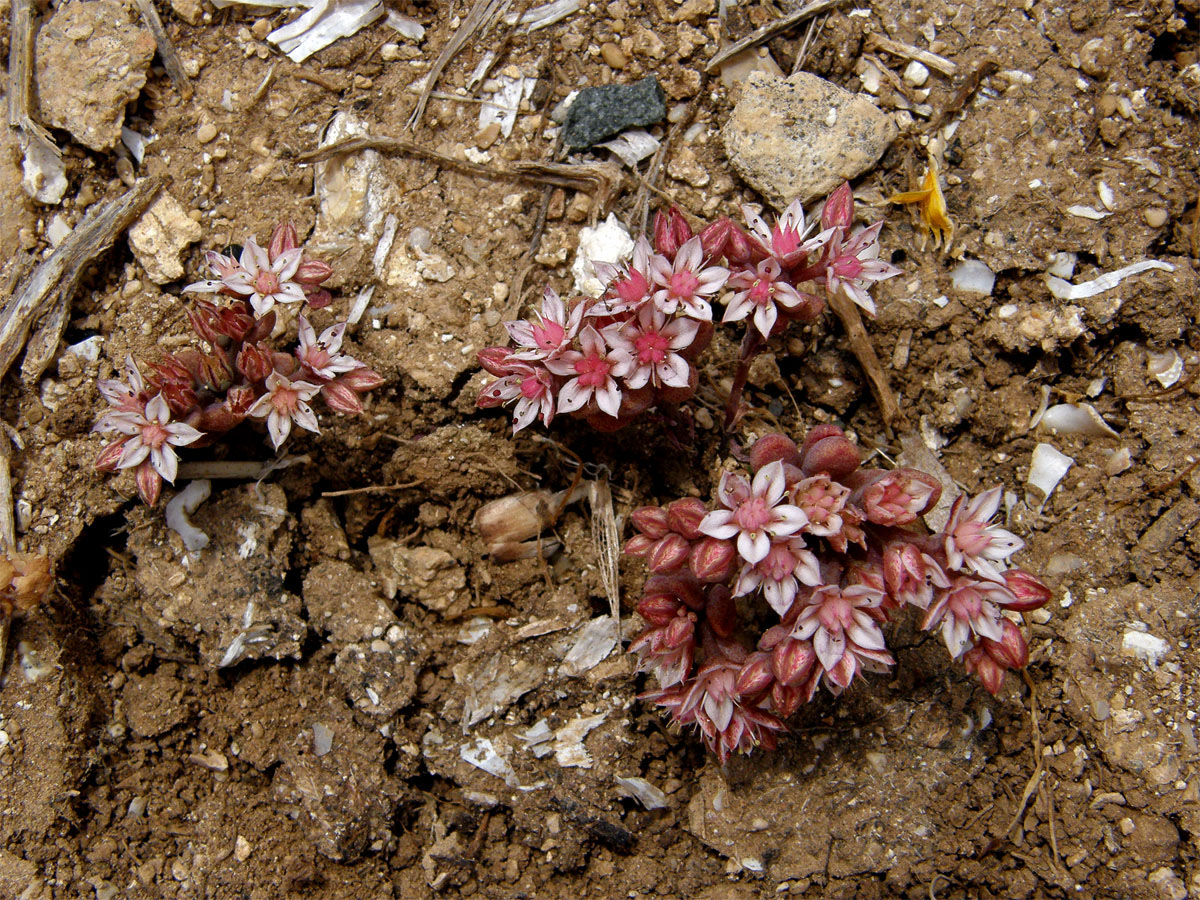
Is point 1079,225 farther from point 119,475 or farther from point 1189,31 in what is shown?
point 119,475

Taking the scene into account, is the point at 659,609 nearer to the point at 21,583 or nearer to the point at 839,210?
the point at 839,210

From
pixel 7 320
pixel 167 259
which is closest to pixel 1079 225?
pixel 167 259

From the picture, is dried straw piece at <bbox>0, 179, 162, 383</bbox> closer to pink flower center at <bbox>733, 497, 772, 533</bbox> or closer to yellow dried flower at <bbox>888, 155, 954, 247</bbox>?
pink flower center at <bbox>733, 497, 772, 533</bbox>

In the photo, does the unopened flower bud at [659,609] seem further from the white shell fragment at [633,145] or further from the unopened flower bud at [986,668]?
the white shell fragment at [633,145]

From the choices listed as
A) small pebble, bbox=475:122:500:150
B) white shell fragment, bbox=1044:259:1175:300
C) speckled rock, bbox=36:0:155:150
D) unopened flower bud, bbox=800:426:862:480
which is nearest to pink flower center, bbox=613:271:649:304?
unopened flower bud, bbox=800:426:862:480

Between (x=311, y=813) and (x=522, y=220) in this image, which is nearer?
(x=311, y=813)

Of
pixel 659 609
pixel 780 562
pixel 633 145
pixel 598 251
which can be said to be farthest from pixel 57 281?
pixel 780 562
